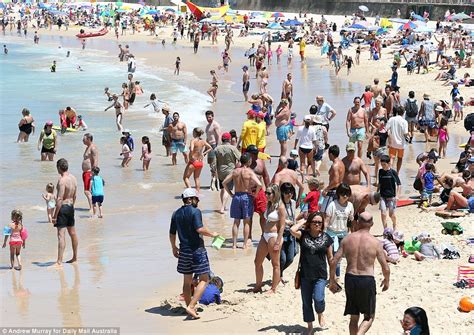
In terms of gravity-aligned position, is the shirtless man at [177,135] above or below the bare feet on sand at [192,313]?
above

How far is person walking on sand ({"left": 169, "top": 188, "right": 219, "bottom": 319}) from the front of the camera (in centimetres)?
808

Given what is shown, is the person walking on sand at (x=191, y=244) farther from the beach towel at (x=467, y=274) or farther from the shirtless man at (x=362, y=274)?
the beach towel at (x=467, y=274)

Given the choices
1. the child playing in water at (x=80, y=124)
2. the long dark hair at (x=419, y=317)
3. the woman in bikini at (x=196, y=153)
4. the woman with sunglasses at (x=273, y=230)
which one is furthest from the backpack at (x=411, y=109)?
the long dark hair at (x=419, y=317)

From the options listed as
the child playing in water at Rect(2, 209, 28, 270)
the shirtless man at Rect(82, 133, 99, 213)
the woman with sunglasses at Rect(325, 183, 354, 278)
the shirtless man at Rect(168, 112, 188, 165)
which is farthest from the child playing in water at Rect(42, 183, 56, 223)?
the woman with sunglasses at Rect(325, 183, 354, 278)

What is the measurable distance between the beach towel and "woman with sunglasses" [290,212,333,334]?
6.15 ft

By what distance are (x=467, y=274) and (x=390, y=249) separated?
3.45ft

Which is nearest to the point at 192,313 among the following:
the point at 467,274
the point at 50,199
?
the point at 467,274

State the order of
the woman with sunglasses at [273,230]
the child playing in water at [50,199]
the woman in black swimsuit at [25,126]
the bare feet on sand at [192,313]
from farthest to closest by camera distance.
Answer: the woman in black swimsuit at [25,126] < the child playing in water at [50,199] < the woman with sunglasses at [273,230] < the bare feet on sand at [192,313]

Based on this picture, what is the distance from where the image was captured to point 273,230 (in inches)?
341

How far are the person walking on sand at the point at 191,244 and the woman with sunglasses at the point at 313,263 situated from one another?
940 mm

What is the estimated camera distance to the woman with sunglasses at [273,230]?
28.0ft

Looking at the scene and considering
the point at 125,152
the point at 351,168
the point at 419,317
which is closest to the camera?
the point at 419,317

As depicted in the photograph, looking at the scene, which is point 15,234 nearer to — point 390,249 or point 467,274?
point 390,249

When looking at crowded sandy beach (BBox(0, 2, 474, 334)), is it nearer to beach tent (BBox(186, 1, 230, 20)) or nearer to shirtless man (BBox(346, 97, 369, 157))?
shirtless man (BBox(346, 97, 369, 157))
